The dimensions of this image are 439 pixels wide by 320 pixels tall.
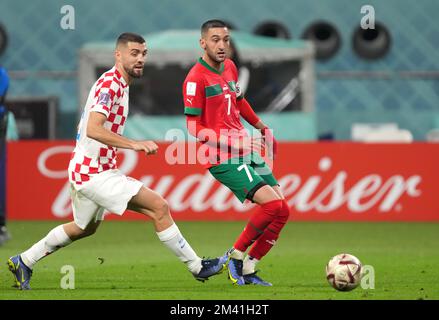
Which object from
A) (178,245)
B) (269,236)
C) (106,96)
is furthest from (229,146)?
(106,96)

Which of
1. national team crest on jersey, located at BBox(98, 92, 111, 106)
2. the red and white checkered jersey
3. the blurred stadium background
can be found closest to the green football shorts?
the red and white checkered jersey

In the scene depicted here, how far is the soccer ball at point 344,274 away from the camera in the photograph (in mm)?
9156

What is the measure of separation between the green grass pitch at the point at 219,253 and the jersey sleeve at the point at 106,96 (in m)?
1.45

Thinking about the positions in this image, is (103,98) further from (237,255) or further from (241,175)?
(237,255)

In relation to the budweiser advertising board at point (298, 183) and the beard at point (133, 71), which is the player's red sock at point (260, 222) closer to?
the beard at point (133, 71)

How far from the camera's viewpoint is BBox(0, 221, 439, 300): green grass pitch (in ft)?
29.9

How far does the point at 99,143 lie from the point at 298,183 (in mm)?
7918

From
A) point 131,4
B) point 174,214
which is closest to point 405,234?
point 174,214

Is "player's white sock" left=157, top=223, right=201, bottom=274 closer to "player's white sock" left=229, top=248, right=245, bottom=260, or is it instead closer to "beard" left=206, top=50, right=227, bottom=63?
Answer: "player's white sock" left=229, top=248, right=245, bottom=260

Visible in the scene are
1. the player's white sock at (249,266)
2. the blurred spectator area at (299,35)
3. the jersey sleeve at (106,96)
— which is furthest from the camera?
the blurred spectator area at (299,35)

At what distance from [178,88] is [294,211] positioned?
4.79 m

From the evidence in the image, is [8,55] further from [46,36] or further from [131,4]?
[131,4]

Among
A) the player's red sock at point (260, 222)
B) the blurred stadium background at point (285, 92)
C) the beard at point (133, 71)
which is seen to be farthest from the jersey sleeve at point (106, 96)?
the blurred stadium background at point (285, 92)

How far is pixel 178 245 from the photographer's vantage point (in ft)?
30.6
